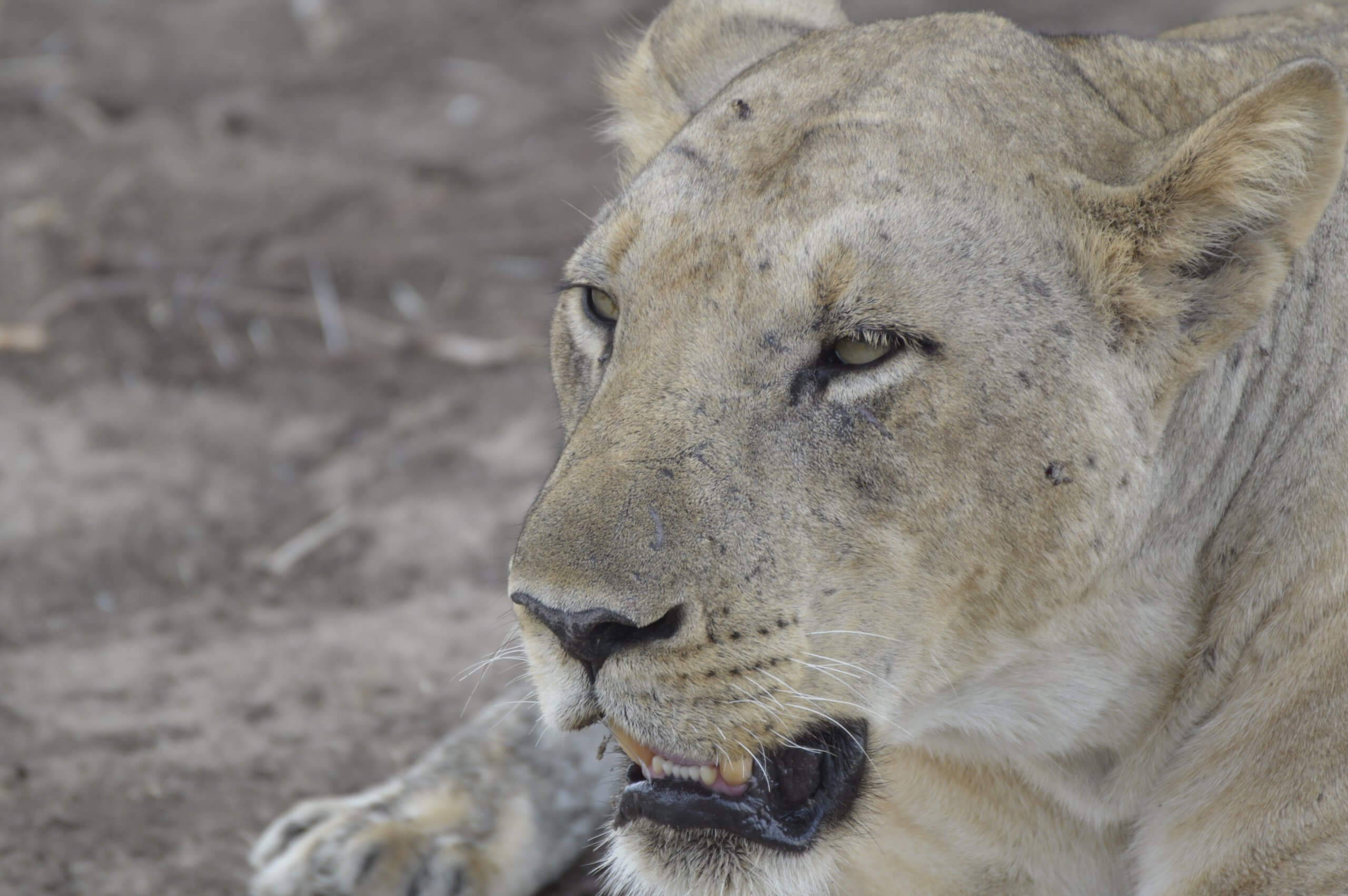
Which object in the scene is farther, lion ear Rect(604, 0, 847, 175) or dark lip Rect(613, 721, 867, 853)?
lion ear Rect(604, 0, 847, 175)

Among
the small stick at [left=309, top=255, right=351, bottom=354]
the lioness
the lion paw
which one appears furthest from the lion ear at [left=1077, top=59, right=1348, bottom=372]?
the small stick at [left=309, top=255, right=351, bottom=354]

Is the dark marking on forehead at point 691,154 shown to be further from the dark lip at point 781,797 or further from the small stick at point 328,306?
the small stick at point 328,306

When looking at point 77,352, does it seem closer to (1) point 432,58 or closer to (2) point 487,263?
(2) point 487,263

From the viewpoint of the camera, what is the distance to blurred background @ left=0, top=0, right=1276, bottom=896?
3.67 meters

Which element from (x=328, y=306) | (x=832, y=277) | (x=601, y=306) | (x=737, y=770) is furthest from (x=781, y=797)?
(x=328, y=306)

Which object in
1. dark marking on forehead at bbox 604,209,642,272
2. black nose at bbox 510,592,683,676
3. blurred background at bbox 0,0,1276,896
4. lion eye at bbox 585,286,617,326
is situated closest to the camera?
black nose at bbox 510,592,683,676

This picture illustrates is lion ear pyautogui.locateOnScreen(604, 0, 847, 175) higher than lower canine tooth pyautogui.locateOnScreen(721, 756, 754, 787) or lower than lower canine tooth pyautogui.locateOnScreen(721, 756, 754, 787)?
higher

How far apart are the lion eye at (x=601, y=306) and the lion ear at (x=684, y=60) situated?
1.85ft

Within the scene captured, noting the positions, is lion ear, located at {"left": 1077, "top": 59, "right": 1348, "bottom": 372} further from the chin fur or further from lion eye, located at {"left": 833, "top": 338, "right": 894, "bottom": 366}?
the chin fur

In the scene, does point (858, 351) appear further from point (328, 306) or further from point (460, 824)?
point (328, 306)

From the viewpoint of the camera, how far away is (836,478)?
2.24 metres

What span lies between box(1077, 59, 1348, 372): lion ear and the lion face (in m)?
0.03

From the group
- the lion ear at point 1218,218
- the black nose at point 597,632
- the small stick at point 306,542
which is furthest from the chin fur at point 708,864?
the small stick at point 306,542

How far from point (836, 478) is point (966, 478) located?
208 millimetres
